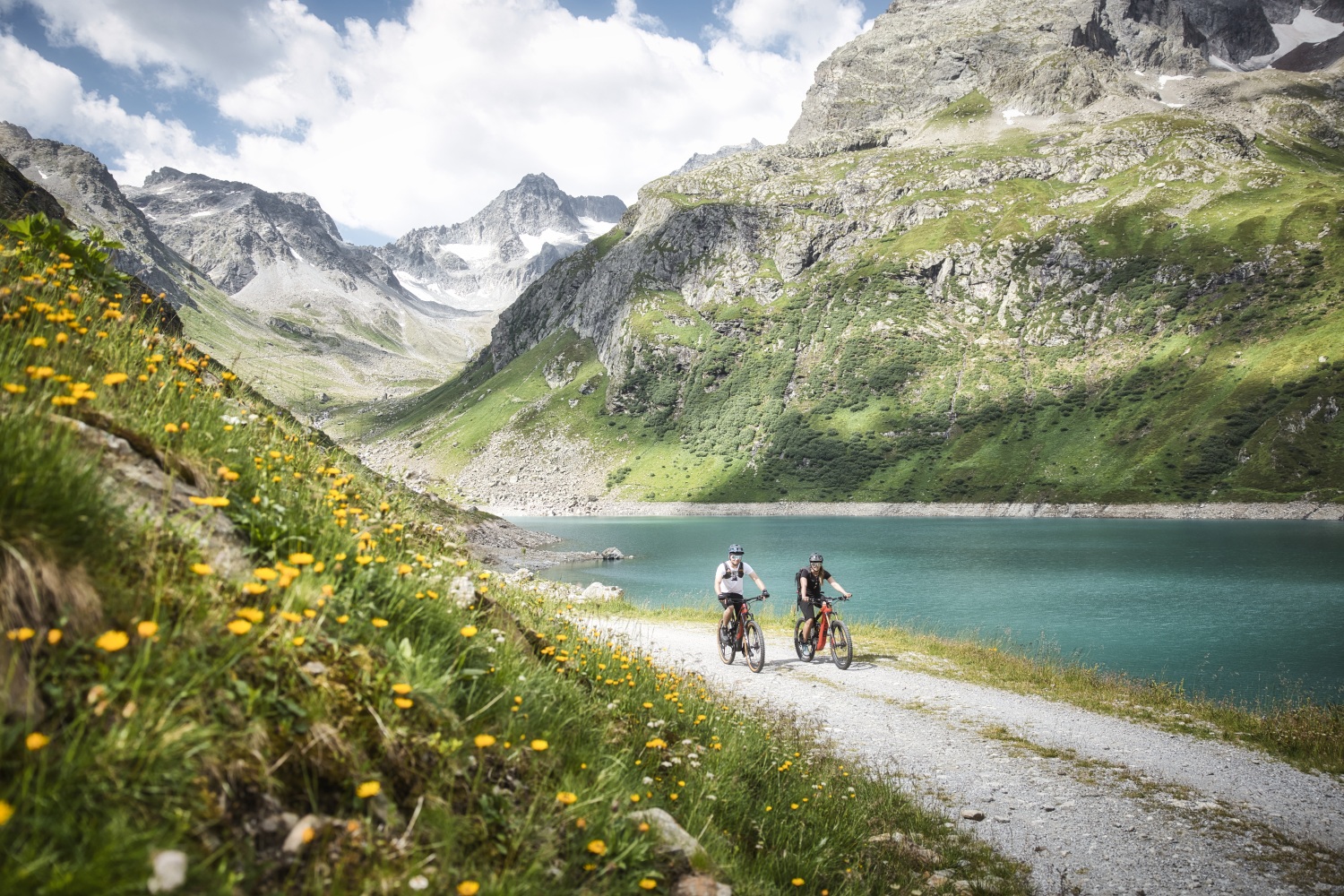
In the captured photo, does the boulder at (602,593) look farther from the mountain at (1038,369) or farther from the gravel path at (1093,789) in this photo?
the mountain at (1038,369)

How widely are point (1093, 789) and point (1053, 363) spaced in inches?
6669

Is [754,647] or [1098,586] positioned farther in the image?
[1098,586]

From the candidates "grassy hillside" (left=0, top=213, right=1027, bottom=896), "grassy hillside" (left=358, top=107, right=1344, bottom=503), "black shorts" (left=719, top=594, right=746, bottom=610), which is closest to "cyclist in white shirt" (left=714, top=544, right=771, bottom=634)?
"black shorts" (left=719, top=594, right=746, bottom=610)

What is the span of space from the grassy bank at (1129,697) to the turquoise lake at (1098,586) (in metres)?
3.33

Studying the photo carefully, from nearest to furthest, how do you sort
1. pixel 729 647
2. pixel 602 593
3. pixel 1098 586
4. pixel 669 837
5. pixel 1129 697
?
pixel 669 837 → pixel 1129 697 → pixel 729 647 → pixel 602 593 → pixel 1098 586

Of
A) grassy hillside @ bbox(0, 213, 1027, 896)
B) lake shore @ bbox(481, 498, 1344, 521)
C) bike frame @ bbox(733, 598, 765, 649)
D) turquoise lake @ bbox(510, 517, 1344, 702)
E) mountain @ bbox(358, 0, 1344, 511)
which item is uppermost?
mountain @ bbox(358, 0, 1344, 511)

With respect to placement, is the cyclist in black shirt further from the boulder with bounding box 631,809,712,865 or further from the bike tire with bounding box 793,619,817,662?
the boulder with bounding box 631,809,712,865

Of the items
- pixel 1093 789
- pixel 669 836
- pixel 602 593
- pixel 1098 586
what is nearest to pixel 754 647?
pixel 1093 789

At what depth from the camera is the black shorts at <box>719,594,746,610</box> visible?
17.8 metres

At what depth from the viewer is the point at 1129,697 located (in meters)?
15.2

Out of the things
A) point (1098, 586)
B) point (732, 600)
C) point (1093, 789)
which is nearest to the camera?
point (1093, 789)

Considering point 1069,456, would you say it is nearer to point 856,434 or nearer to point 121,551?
point 856,434

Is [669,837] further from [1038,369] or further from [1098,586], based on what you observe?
[1038,369]

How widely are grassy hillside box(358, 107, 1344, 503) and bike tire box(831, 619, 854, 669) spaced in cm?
11740
